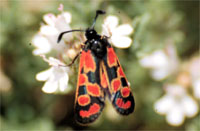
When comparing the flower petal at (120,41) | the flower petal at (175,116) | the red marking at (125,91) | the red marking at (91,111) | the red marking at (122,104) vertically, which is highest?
the flower petal at (120,41)

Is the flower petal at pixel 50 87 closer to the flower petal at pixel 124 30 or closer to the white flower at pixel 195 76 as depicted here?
the flower petal at pixel 124 30

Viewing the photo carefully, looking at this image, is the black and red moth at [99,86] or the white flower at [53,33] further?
the white flower at [53,33]

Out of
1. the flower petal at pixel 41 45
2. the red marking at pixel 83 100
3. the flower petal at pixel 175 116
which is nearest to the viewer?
the red marking at pixel 83 100

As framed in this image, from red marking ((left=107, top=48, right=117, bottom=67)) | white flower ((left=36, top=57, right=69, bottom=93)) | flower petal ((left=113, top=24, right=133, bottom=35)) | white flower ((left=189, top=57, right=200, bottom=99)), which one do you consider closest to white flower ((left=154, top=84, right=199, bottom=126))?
white flower ((left=189, top=57, right=200, bottom=99))

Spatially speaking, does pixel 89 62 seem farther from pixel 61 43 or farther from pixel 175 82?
pixel 175 82

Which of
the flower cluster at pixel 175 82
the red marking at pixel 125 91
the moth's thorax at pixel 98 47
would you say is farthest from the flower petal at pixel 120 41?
the flower cluster at pixel 175 82

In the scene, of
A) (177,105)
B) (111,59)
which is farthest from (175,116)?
(111,59)
